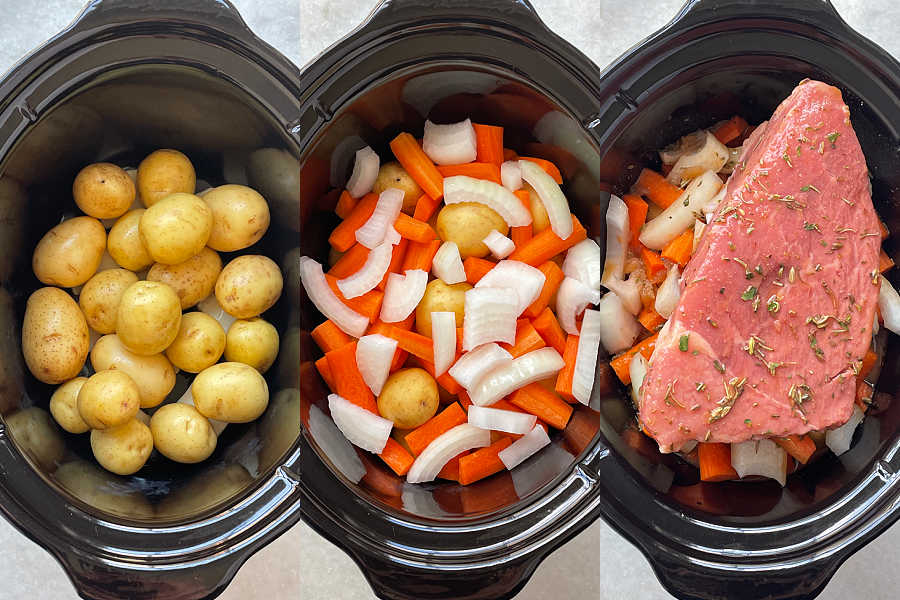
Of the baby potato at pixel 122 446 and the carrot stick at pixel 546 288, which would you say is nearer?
the baby potato at pixel 122 446

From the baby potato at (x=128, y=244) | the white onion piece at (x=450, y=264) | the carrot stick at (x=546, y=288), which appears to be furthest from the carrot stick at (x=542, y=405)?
the baby potato at (x=128, y=244)

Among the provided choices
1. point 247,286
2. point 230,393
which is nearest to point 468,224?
point 247,286

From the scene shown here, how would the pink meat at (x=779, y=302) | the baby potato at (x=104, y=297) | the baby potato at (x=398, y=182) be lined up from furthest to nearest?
the baby potato at (x=398, y=182) → the baby potato at (x=104, y=297) → the pink meat at (x=779, y=302)

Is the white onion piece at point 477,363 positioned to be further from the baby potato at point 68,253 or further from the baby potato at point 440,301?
the baby potato at point 68,253

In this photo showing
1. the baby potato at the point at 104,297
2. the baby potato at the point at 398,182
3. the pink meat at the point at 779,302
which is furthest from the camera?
the baby potato at the point at 398,182

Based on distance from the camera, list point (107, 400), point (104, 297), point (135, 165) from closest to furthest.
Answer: point (107, 400), point (104, 297), point (135, 165)

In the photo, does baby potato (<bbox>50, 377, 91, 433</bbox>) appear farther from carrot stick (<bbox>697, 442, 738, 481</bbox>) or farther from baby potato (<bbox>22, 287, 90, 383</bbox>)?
carrot stick (<bbox>697, 442, 738, 481</bbox>)

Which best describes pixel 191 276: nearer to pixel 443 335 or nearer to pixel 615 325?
pixel 443 335
